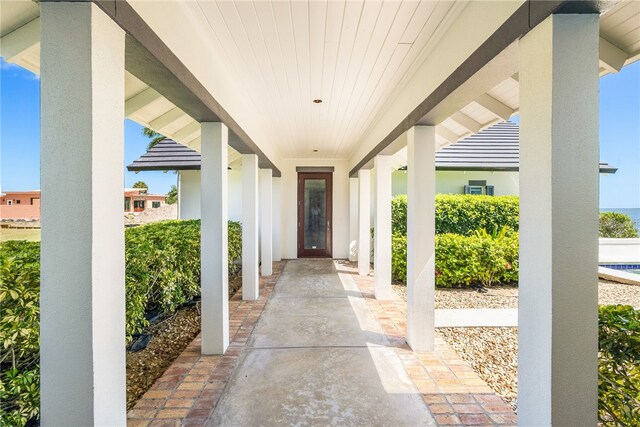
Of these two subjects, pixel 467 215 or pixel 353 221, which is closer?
pixel 467 215

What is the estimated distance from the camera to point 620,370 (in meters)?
2.15

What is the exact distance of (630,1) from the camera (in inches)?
75.4

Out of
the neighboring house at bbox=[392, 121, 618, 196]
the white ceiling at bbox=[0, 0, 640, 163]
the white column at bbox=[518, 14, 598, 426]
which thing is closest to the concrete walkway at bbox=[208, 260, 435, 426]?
the white column at bbox=[518, 14, 598, 426]

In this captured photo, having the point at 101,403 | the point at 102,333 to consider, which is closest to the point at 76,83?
the point at 102,333

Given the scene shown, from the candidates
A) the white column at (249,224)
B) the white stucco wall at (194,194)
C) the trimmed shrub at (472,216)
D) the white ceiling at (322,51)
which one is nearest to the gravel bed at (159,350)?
the white column at (249,224)

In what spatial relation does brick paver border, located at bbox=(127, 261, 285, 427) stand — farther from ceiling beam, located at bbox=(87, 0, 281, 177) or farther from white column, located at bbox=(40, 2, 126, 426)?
ceiling beam, located at bbox=(87, 0, 281, 177)

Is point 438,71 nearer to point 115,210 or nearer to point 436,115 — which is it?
point 436,115

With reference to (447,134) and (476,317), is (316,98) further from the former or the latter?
(476,317)

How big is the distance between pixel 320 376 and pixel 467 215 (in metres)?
7.68

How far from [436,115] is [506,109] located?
3.56 ft

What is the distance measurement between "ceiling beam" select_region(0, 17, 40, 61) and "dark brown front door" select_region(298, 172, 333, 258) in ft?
29.7

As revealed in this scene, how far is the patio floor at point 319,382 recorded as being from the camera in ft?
9.31

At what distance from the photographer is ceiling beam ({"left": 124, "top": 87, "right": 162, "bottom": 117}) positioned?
12.3 feet

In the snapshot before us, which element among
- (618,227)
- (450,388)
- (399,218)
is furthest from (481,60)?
(618,227)
